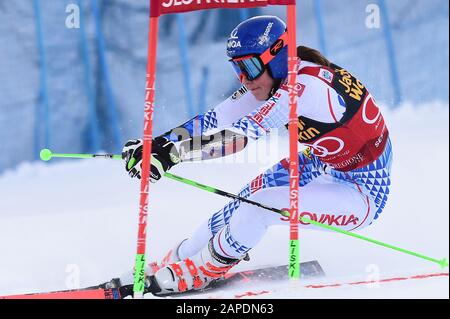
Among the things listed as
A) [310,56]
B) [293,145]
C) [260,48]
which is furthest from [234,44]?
[293,145]

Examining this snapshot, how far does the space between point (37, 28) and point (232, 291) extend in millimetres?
2998

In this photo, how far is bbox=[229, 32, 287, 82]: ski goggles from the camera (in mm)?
3738

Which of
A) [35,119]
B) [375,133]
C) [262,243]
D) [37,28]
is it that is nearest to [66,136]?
[35,119]

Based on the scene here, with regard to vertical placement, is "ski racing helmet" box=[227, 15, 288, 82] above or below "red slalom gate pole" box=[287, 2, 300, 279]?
above

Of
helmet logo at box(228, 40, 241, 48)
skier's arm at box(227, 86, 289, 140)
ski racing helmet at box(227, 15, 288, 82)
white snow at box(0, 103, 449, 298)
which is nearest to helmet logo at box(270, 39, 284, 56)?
ski racing helmet at box(227, 15, 288, 82)

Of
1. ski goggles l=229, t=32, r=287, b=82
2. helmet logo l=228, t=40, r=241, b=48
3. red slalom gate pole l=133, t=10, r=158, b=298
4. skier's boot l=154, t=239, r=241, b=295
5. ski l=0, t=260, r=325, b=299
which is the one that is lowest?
ski l=0, t=260, r=325, b=299

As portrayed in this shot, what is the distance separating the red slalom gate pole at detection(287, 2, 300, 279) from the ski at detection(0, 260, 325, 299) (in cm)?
78

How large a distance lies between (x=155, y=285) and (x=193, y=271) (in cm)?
20

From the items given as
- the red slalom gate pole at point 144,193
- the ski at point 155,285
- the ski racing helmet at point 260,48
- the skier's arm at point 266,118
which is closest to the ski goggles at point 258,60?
the ski racing helmet at point 260,48

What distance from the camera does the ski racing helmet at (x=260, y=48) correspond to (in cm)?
373

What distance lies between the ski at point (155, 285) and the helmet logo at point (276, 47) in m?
1.19

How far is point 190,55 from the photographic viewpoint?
6262mm

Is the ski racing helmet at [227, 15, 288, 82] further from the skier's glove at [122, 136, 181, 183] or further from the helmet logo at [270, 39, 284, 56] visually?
the skier's glove at [122, 136, 181, 183]

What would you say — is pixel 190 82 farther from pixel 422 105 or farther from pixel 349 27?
pixel 422 105
